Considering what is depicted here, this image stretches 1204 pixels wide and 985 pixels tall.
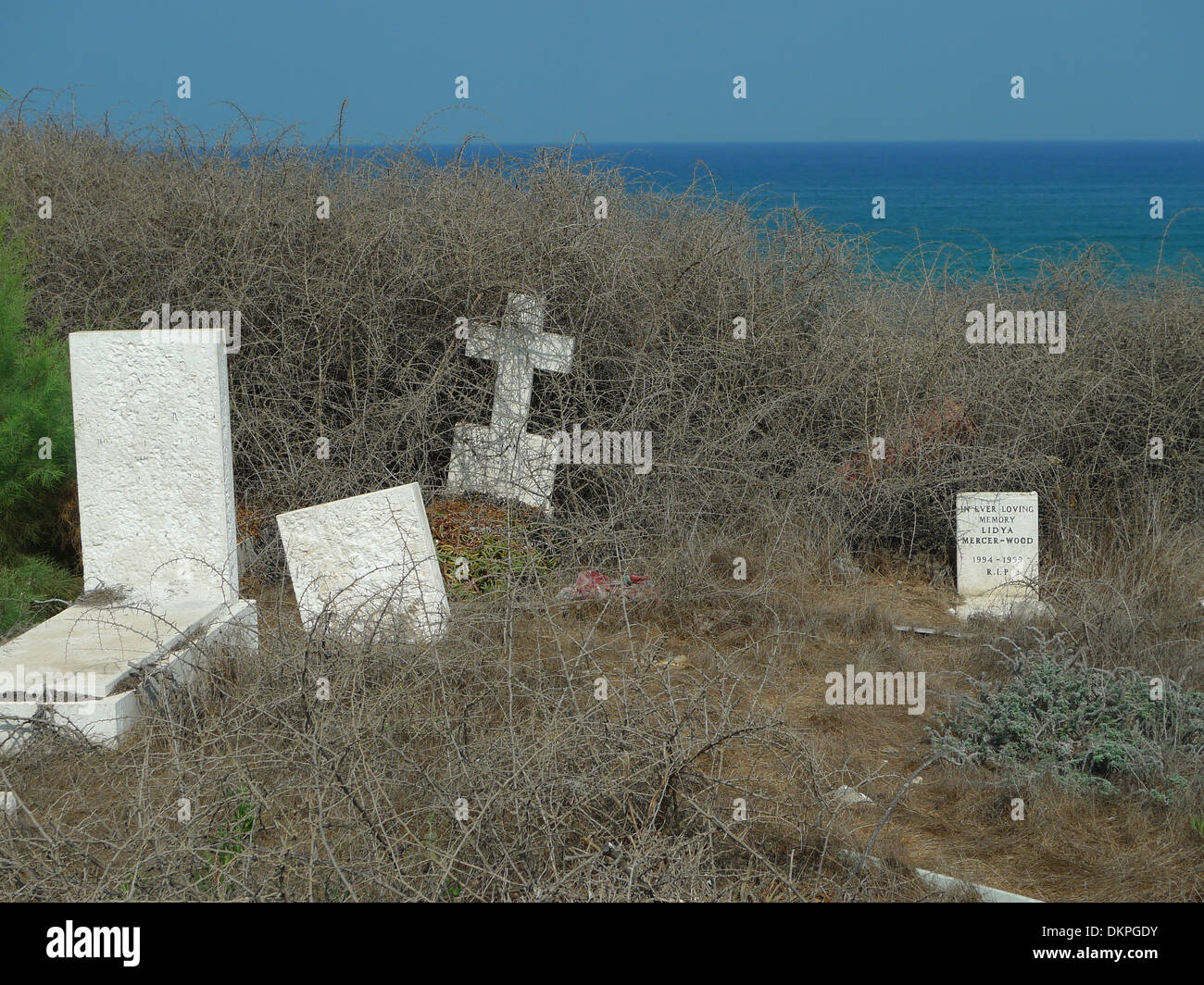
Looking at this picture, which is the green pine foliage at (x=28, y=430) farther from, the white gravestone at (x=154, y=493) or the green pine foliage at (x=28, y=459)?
the white gravestone at (x=154, y=493)

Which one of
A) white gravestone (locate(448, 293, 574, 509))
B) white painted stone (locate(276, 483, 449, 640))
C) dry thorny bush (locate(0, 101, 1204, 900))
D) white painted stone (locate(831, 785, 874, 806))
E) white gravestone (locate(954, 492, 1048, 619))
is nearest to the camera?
white painted stone (locate(831, 785, 874, 806))

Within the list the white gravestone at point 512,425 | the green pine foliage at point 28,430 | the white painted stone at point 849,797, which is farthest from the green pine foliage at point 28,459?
the white painted stone at point 849,797

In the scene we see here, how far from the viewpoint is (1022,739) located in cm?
377

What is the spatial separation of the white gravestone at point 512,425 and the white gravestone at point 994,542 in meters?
2.38

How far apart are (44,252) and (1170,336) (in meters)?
7.12

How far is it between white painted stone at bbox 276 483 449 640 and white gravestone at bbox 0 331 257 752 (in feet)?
0.97

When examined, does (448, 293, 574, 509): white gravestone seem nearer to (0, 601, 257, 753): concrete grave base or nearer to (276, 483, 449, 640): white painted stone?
(276, 483, 449, 640): white painted stone

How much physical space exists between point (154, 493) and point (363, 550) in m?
0.96

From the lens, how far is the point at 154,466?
182 inches

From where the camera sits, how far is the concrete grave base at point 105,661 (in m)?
3.71

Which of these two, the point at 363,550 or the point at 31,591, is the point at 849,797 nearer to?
the point at 363,550

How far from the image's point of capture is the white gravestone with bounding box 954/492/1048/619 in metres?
5.75

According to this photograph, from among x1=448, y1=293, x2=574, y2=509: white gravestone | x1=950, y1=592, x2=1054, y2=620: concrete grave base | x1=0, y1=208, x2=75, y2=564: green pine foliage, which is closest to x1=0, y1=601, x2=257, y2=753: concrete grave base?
x1=0, y1=208, x2=75, y2=564: green pine foliage

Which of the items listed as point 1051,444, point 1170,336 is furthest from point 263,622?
point 1170,336
